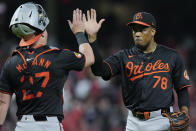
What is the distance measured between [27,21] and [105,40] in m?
9.73

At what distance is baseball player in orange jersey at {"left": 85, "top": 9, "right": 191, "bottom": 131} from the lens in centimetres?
485

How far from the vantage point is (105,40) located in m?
13.8

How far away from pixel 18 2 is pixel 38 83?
8.43 metres

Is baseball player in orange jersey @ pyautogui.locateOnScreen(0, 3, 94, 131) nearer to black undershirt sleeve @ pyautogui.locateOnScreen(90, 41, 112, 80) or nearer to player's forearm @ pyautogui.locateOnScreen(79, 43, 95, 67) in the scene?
player's forearm @ pyautogui.locateOnScreen(79, 43, 95, 67)

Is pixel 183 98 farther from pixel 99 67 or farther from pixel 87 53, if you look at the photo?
pixel 87 53

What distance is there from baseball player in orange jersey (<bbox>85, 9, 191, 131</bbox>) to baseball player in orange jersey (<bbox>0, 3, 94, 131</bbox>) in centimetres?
70

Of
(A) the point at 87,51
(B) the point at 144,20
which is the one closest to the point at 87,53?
(A) the point at 87,51

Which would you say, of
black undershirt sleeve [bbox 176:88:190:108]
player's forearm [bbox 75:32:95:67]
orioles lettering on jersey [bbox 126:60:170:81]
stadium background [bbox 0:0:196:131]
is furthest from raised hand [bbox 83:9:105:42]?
stadium background [bbox 0:0:196:131]

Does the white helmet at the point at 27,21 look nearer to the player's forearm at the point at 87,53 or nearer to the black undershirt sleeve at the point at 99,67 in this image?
the player's forearm at the point at 87,53

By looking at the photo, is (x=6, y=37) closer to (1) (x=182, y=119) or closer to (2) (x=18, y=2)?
(2) (x=18, y=2)

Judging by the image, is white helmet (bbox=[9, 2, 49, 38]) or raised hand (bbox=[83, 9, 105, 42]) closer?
white helmet (bbox=[9, 2, 49, 38])

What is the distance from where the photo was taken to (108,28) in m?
14.0

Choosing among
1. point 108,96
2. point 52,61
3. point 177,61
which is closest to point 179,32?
point 108,96

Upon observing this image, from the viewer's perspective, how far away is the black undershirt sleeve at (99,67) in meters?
4.82
